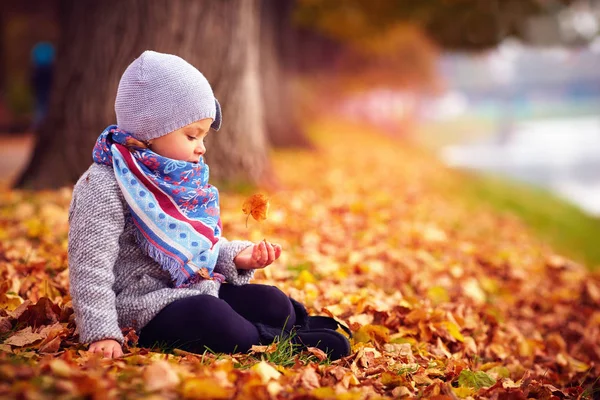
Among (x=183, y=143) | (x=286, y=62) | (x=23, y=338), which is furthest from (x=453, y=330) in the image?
(x=286, y=62)

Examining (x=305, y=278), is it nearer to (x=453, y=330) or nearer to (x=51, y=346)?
(x=453, y=330)

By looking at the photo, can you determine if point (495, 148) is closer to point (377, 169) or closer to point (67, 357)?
point (377, 169)

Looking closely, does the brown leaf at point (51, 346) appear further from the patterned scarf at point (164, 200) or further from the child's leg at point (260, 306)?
the child's leg at point (260, 306)

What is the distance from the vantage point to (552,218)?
11750 mm

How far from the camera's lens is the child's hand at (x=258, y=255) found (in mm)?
2660

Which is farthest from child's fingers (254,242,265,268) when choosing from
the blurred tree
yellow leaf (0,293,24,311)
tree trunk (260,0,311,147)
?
tree trunk (260,0,311,147)

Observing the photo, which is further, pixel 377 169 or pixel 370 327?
pixel 377 169

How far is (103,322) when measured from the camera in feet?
7.97

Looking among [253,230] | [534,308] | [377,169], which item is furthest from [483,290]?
[377,169]

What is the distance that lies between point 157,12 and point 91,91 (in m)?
0.91

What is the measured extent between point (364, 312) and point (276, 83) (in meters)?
9.59

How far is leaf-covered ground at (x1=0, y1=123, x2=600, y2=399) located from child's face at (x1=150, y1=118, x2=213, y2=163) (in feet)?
2.32

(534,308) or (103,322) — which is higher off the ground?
(103,322)

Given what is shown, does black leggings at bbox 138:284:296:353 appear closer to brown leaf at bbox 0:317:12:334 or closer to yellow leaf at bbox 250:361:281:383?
yellow leaf at bbox 250:361:281:383
